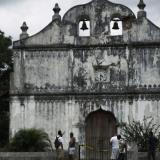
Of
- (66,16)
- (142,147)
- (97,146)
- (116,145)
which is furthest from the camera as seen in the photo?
(66,16)

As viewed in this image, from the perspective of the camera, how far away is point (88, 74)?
33.1 meters

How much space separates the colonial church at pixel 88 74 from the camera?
107ft

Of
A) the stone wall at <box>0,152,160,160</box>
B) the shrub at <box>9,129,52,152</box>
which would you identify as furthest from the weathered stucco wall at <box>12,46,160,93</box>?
the stone wall at <box>0,152,160,160</box>

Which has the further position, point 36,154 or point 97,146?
point 97,146

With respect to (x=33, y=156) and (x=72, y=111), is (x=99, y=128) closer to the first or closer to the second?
(x=72, y=111)

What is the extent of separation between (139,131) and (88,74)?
5.64 meters

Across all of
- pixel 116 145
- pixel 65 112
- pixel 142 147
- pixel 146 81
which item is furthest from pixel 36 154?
pixel 146 81

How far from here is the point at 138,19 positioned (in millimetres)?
33500

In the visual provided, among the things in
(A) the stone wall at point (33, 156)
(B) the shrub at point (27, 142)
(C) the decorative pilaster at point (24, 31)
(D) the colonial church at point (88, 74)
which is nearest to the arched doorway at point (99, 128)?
(D) the colonial church at point (88, 74)

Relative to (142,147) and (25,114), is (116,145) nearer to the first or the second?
(142,147)

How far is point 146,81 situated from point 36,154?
9.65m

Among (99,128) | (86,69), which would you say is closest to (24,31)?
(86,69)

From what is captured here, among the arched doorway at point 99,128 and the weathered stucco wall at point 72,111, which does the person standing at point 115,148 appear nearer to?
the arched doorway at point 99,128

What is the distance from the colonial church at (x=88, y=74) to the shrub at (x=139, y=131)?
432mm
